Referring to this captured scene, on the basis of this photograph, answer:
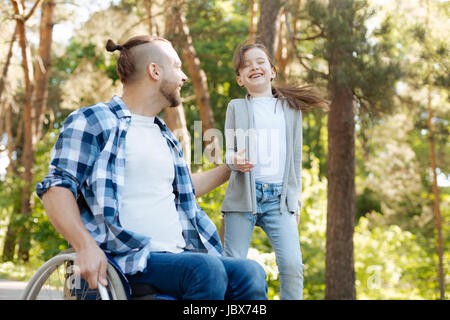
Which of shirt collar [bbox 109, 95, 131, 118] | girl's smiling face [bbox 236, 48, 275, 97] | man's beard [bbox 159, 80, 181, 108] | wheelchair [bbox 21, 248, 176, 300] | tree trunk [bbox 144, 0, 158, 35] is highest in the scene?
tree trunk [bbox 144, 0, 158, 35]

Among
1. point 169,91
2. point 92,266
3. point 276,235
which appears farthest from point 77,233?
point 276,235

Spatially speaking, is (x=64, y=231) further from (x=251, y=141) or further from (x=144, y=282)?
(x=251, y=141)

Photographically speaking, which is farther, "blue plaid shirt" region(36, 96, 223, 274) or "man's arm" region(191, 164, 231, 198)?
"man's arm" region(191, 164, 231, 198)

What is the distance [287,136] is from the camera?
2.82 meters

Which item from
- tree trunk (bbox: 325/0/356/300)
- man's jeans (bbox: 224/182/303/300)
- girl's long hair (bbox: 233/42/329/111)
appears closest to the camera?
man's jeans (bbox: 224/182/303/300)

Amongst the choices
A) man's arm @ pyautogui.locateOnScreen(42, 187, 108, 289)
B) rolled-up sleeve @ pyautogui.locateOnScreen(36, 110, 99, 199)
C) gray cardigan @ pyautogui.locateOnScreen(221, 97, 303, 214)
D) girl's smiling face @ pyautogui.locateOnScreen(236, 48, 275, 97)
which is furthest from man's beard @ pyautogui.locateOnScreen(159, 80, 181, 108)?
girl's smiling face @ pyautogui.locateOnScreen(236, 48, 275, 97)

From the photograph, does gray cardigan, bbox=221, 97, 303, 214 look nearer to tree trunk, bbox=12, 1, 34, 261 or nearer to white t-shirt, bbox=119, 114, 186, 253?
white t-shirt, bbox=119, 114, 186, 253

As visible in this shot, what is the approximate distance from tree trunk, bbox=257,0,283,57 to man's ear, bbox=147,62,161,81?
4403 millimetres

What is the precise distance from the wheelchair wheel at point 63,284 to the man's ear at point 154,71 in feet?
2.53

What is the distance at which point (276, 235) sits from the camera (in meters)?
2.65

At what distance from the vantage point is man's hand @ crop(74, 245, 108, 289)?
157cm

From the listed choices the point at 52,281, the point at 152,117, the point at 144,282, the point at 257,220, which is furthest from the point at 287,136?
the point at 52,281

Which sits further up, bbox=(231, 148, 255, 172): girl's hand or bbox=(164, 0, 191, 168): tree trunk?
bbox=(164, 0, 191, 168): tree trunk
